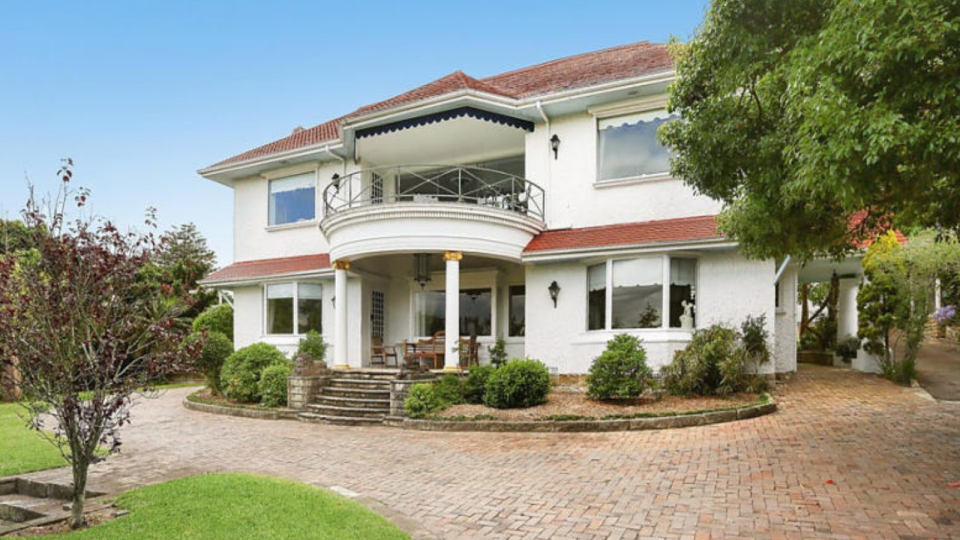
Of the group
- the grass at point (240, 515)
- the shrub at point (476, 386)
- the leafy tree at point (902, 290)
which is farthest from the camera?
the shrub at point (476, 386)

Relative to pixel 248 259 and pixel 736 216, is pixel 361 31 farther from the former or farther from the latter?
pixel 736 216

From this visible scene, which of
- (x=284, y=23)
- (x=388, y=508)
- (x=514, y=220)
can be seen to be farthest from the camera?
(x=284, y=23)

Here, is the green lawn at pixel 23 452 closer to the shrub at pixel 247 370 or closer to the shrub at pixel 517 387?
the shrub at pixel 247 370

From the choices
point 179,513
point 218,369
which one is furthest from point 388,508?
point 218,369

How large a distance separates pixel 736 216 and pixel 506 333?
868 centimetres

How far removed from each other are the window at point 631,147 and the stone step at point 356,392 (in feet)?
25.8

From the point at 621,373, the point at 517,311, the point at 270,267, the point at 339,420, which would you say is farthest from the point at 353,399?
the point at 270,267

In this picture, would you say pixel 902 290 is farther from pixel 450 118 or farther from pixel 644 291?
pixel 450 118

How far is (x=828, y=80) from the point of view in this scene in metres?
4.89

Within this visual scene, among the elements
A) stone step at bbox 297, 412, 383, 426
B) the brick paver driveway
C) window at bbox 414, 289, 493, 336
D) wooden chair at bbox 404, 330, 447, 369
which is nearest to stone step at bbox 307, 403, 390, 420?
stone step at bbox 297, 412, 383, 426

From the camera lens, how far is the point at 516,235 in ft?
45.6

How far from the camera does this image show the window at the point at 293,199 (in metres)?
17.9

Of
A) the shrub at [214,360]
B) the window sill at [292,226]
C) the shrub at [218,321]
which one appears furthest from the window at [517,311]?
the shrub at [218,321]

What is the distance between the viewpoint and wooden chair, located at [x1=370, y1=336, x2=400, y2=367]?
16078 mm
